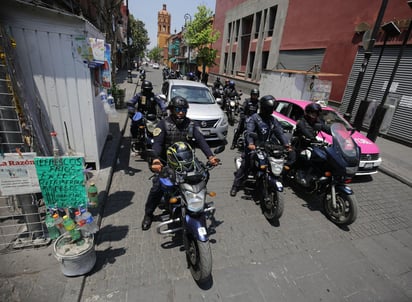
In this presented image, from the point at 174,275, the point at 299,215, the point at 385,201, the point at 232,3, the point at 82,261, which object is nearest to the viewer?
the point at 82,261

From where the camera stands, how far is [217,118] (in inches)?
257

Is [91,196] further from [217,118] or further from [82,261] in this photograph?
[217,118]

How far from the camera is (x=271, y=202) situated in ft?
12.2

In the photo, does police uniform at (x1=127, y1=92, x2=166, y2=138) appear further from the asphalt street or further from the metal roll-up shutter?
the metal roll-up shutter

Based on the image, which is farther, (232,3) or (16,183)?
(232,3)

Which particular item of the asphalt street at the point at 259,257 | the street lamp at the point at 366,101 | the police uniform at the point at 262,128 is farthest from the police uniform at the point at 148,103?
the street lamp at the point at 366,101

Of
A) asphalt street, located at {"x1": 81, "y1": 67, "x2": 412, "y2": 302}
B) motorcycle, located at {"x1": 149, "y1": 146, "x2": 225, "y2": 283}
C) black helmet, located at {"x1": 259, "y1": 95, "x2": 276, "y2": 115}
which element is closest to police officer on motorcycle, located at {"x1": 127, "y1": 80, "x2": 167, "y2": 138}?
asphalt street, located at {"x1": 81, "y1": 67, "x2": 412, "y2": 302}

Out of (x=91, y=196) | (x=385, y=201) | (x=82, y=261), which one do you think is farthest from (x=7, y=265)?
(x=385, y=201)

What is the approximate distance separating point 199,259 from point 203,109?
514 cm

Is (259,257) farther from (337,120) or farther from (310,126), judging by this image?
(337,120)

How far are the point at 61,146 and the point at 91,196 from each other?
2.17 metres

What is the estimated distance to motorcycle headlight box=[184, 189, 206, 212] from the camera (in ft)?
7.65

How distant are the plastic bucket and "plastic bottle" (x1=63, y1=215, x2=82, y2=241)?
100 mm

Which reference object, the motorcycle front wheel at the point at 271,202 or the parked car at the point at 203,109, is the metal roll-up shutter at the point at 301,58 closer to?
the parked car at the point at 203,109
